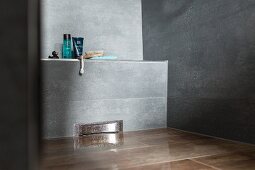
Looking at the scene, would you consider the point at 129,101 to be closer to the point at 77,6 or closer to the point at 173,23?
the point at 173,23

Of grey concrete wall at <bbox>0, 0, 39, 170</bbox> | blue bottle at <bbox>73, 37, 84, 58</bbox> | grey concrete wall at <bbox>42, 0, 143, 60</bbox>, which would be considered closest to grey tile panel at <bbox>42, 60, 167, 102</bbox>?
blue bottle at <bbox>73, 37, 84, 58</bbox>

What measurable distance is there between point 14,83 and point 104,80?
203 centimetres

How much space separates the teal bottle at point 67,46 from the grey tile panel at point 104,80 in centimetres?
33

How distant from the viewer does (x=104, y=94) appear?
2.11 m

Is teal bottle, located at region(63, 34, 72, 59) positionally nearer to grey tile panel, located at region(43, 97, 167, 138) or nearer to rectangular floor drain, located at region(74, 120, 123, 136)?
grey tile panel, located at region(43, 97, 167, 138)

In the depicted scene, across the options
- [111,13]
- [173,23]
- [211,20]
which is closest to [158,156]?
[211,20]

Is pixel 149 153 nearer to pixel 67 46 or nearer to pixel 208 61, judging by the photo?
pixel 208 61

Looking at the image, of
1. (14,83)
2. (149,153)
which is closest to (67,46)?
(149,153)

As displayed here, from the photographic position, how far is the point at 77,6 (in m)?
2.44


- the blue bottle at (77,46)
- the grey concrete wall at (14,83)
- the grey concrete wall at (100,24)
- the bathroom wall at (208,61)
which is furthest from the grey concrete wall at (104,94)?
the grey concrete wall at (14,83)

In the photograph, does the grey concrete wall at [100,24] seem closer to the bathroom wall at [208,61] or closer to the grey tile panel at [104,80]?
the bathroom wall at [208,61]

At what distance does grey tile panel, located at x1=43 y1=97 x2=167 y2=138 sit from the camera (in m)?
1.94

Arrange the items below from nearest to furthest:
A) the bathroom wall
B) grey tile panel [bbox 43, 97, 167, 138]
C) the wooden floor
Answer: the wooden floor → the bathroom wall → grey tile panel [bbox 43, 97, 167, 138]

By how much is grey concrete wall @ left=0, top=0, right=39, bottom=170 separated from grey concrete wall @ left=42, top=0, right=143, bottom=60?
2.33 meters
